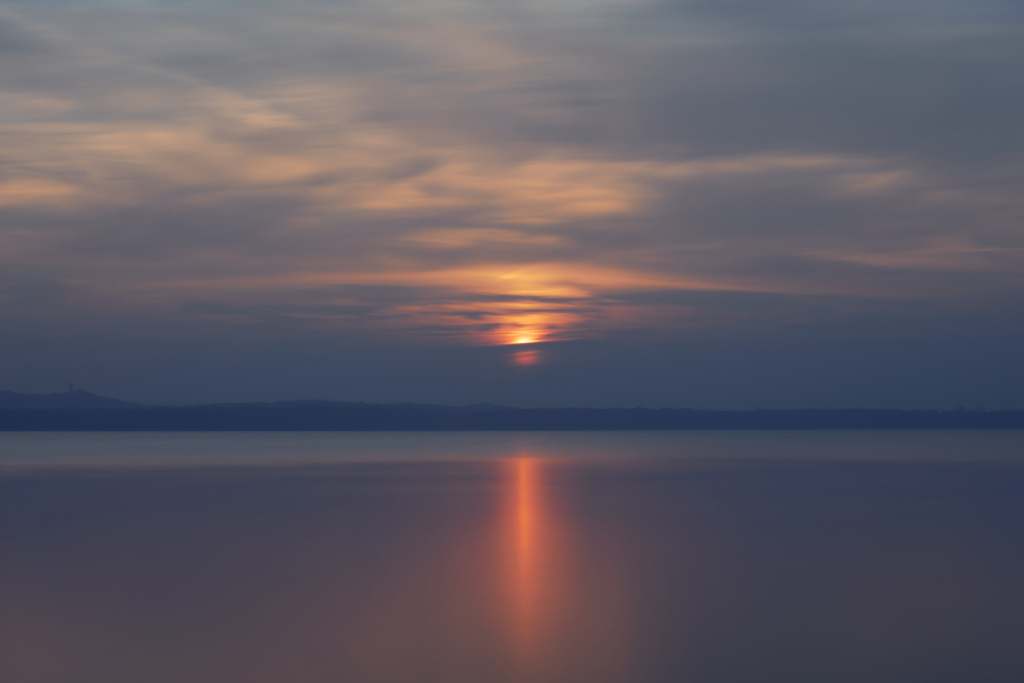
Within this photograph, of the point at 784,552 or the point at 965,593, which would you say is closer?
the point at 965,593

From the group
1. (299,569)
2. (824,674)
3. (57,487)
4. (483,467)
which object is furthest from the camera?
(483,467)

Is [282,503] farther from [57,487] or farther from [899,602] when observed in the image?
[899,602]

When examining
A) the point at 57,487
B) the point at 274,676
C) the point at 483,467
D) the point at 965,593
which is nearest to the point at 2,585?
the point at 274,676

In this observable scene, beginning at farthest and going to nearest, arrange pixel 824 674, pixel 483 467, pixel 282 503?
1. pixel 483 467
2. pixel 282 503
3. pixel 824 674

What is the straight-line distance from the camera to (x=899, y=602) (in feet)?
35.5

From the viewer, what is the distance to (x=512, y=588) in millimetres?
11883

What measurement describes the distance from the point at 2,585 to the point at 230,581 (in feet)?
8.27

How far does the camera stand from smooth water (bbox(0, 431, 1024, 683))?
8.38 metres

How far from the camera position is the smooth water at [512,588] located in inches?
330

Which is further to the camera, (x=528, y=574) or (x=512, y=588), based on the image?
(x=528, y=574)

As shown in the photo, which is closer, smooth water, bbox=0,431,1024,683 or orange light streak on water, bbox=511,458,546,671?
smooth water, bbox=0,431,1024,683

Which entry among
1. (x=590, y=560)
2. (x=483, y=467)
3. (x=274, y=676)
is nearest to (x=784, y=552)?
(x=590, y=560)

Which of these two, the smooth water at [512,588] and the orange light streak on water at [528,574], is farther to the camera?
the orange light streak on water at [528,574]

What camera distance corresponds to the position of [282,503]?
22453 millimetres
